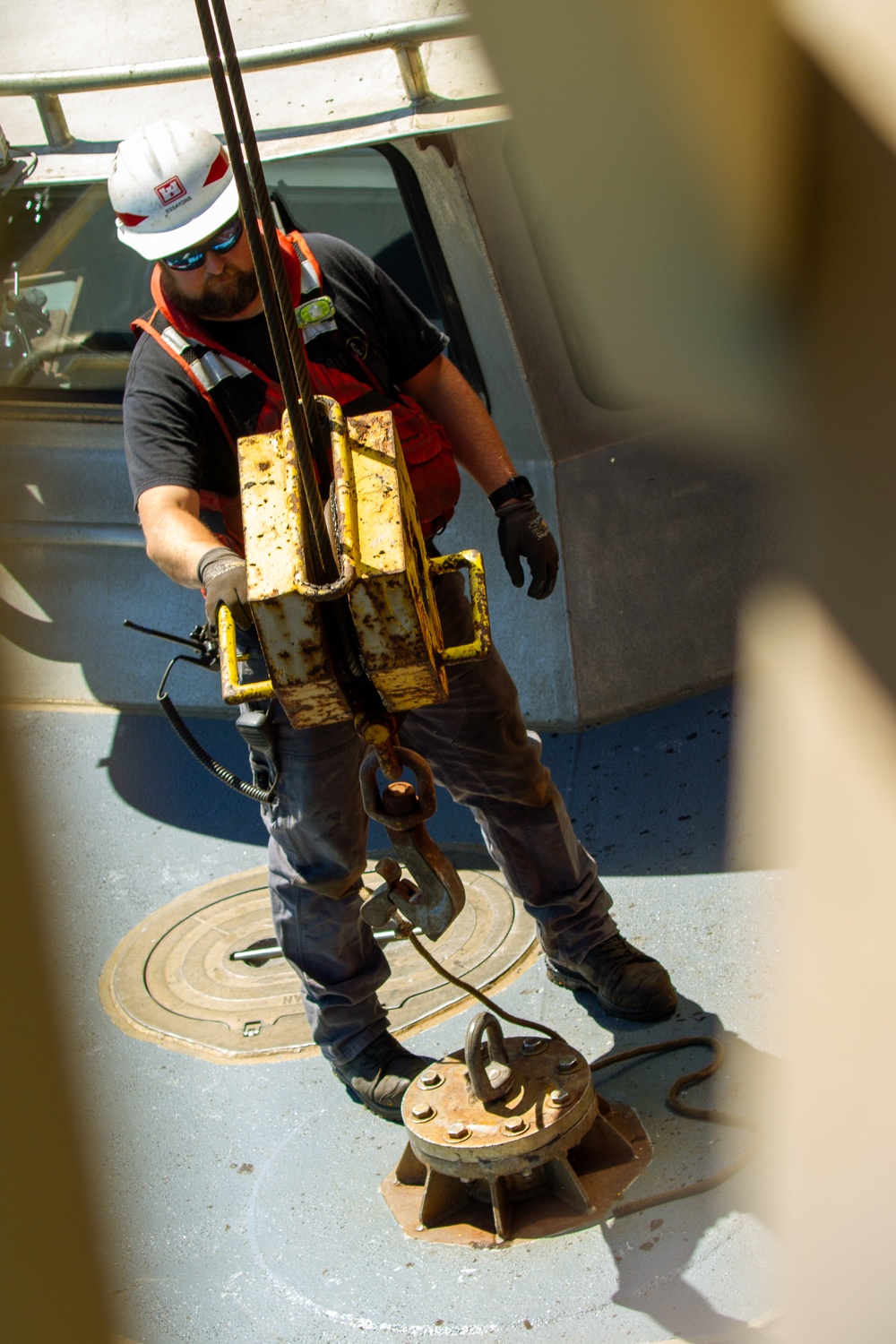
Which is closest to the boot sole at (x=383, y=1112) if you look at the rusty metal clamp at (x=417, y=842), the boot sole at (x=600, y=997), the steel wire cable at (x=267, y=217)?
the boot sole at (x=600, y=997)

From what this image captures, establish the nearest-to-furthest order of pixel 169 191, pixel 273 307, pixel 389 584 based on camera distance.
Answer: pixel 273 307, pixel 389 584, pixel 169 191

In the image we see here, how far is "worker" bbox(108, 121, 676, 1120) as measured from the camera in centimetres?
233

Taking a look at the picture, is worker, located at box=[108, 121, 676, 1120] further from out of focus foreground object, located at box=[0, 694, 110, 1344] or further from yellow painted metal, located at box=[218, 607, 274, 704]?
out of focus foreground object, located at box=[0, 694, 110, 1344]

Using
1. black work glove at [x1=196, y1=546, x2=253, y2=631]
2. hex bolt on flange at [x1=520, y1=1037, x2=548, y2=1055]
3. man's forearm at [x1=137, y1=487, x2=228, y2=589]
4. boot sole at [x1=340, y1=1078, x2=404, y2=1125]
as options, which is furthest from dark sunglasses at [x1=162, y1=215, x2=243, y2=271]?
boot sole at [x1=340, y1=1078, x2=404, y2=1125]

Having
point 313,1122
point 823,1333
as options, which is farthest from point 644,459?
point 823,1333

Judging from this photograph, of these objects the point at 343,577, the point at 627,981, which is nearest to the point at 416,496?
the point at 343,577

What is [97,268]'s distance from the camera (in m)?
4.05

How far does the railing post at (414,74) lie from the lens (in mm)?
2914

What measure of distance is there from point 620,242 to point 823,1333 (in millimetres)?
2487

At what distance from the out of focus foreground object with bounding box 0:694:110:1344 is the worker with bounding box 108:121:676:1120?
0.62 metres

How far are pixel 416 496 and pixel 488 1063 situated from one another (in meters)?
1.05

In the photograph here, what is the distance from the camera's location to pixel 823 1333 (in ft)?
5.89

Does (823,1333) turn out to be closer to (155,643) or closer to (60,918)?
(60,918)

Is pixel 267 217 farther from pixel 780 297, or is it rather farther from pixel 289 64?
pixel 780 297
